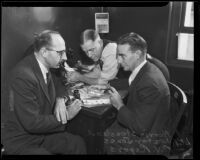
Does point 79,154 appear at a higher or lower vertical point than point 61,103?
lower

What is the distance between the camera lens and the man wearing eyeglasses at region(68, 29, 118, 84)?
5.86ft

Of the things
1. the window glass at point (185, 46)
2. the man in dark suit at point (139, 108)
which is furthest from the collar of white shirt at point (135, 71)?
the window glass at point (185, 46)

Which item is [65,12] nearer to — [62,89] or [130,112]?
[62,89]

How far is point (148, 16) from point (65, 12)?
49cm

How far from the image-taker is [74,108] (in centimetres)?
176

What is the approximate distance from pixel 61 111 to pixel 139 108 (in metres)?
0.45

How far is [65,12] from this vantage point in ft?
5.78

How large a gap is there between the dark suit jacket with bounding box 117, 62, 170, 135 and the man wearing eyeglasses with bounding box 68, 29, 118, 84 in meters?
0.16

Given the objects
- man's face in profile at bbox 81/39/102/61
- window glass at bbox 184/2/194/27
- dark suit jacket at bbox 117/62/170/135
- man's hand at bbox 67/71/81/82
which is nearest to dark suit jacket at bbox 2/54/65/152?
man's hand at bbox 67/71/81/82

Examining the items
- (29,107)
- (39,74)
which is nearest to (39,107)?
(29,107)

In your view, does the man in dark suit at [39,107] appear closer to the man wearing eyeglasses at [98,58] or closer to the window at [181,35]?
the man wearing eyeglasses at [98,58]

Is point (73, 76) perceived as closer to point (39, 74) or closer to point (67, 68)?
point (67, 68)

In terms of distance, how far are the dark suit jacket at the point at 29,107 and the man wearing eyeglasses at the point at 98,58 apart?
20 cm
